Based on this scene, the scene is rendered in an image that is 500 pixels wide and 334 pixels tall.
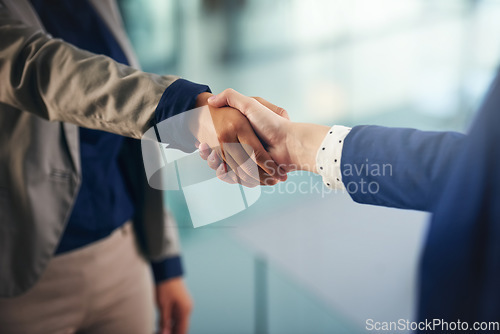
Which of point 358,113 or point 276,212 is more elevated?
point 358,113

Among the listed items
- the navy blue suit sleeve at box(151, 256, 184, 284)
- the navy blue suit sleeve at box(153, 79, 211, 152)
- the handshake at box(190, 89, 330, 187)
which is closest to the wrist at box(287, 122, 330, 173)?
the handshake at box(190, 89, 330, 187)

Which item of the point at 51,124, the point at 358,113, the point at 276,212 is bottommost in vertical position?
the point at 276,212

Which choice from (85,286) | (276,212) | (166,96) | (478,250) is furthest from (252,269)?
(478,250)

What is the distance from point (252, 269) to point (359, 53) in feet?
3.29

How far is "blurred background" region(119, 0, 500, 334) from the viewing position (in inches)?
40.9

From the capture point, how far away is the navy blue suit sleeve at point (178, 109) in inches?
19.7

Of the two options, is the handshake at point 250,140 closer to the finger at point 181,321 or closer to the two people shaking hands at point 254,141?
the two people shaking hands at point 254,141

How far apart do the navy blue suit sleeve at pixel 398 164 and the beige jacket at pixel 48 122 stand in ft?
0.73

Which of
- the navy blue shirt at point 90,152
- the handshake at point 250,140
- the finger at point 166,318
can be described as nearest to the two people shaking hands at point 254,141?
the handshake at point 250,140

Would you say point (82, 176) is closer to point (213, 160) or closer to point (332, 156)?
→ point (213, 160)

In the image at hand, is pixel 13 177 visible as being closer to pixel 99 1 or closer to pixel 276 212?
pixel 99 1

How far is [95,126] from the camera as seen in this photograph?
21.9 inches

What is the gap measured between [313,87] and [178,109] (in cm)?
134

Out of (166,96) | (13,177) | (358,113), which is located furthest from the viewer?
(358,113)
